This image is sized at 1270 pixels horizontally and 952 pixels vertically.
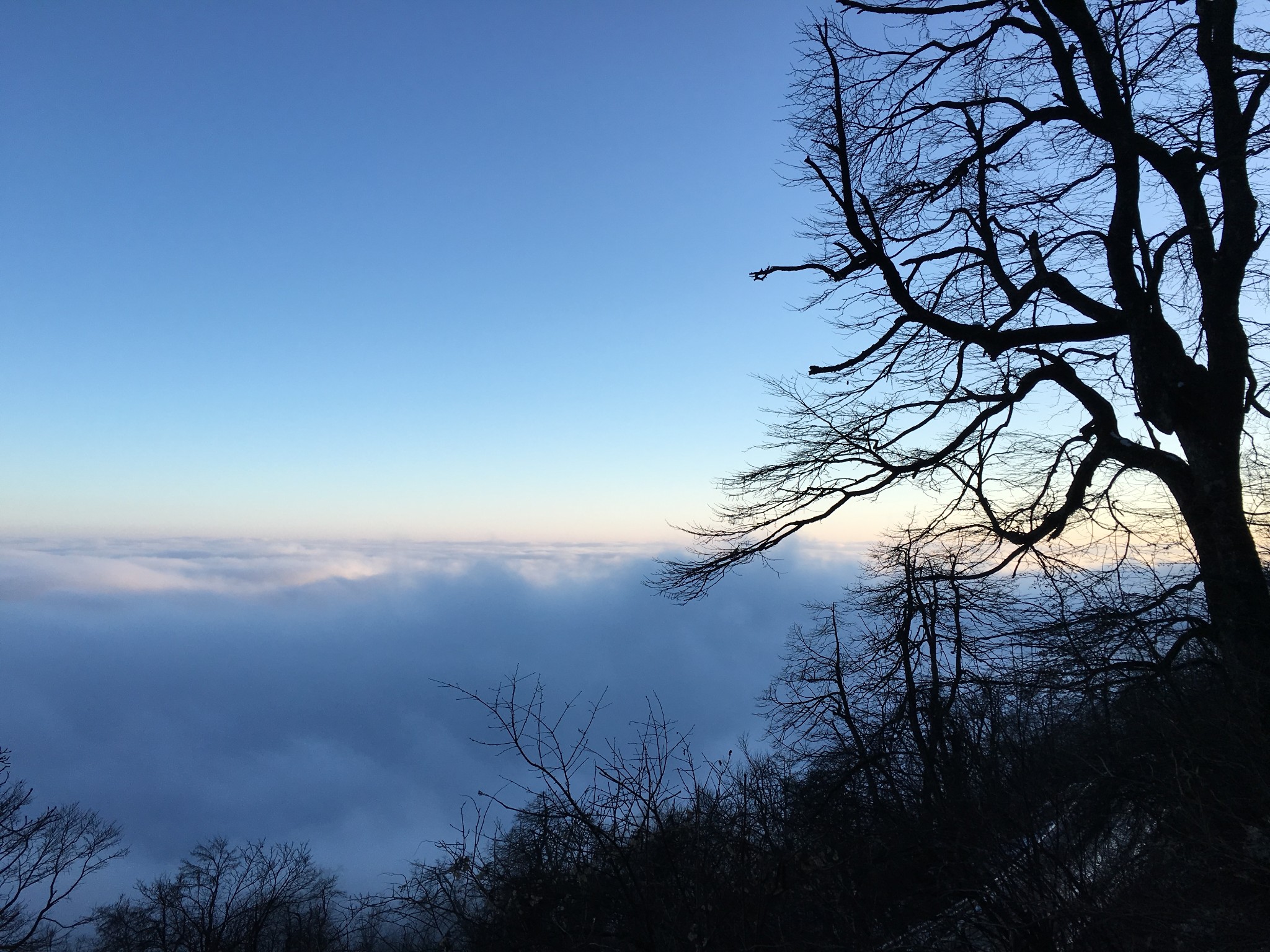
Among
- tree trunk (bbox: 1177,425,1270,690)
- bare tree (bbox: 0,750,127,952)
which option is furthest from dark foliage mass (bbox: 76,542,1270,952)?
bare tree (bbox: 0,750,127,952)

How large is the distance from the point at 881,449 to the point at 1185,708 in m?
4.15

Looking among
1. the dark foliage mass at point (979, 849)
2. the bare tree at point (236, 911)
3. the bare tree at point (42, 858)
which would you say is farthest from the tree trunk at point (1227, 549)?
the bare tree at point (42, 858)

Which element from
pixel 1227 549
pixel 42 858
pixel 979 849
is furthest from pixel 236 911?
pixel 42 858

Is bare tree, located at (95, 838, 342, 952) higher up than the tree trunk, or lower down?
lower down

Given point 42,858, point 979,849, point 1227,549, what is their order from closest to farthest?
point 979,849 → point 1227,549 → point 42,858

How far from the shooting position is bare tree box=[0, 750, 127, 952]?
23312mm

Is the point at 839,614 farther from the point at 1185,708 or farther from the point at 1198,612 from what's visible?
the point at 1185,708

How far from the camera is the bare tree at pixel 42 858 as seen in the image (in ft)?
76.5

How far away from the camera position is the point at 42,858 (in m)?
25.8

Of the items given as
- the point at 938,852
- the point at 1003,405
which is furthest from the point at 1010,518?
the point at 938,852

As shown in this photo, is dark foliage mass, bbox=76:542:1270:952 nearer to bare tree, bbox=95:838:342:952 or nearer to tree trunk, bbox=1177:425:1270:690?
tree trunk, bbox=1177:425:1270:690

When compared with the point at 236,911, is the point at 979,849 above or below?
above

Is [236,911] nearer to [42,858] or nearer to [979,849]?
[979,849]

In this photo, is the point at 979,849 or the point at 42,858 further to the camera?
the point at 42,858
